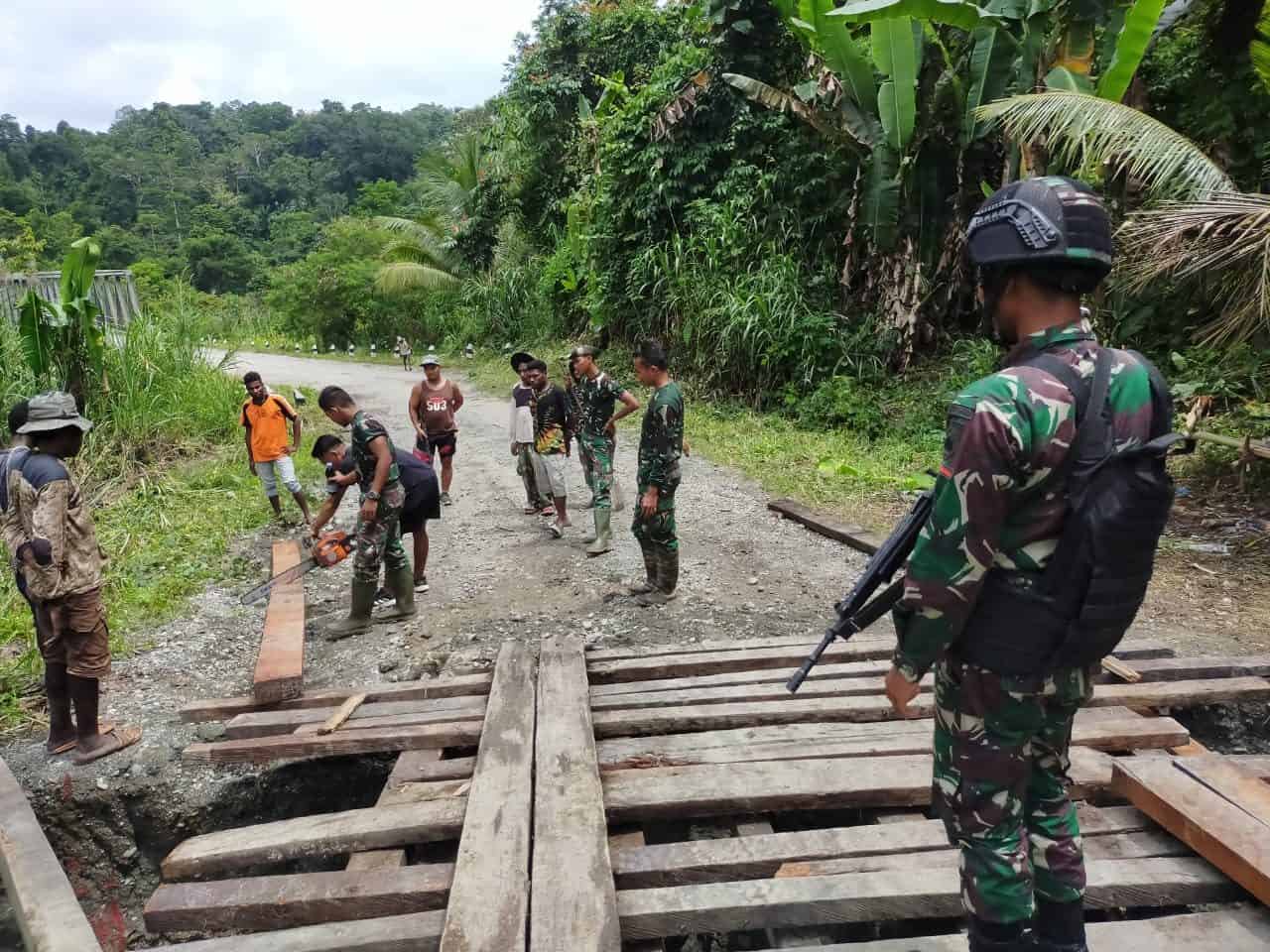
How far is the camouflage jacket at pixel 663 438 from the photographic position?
16.1ft

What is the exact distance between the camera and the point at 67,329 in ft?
27.7

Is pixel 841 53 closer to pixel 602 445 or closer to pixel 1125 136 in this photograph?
pixel 1125 136

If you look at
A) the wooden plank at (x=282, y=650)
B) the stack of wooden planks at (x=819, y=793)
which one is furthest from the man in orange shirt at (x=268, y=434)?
the stack of wooden planks at (x=819, y=793)

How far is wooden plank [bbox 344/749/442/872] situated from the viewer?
2.57 metres

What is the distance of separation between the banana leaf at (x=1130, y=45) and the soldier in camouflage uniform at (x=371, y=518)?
6.66 meters

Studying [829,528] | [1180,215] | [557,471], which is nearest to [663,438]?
[557,471]

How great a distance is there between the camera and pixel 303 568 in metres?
5.71

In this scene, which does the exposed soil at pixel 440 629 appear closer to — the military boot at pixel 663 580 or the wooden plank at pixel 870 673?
the military boot at pixel 663 580

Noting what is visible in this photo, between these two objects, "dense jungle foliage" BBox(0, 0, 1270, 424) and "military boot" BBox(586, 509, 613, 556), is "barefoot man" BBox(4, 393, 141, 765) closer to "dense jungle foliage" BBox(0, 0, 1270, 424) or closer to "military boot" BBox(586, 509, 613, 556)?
"military boot" BBox(586, 509, 613, 556)

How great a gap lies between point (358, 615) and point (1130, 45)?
749 centimetres

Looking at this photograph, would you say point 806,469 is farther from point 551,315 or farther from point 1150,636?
point 551,315

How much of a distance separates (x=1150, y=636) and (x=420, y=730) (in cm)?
411

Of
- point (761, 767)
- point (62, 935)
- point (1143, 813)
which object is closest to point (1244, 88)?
point (1143, 813)

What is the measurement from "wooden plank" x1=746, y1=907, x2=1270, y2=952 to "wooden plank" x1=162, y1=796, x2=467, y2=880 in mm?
1281
